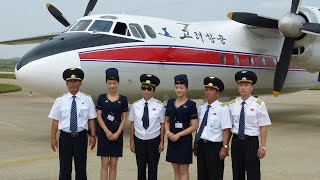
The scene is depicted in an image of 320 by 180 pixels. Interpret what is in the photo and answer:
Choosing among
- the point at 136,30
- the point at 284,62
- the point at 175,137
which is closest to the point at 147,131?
the point at 175,137

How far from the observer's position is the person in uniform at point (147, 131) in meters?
6.37

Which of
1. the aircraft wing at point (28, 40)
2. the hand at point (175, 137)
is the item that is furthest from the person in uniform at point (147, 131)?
the aircraft wing at point (28, 40)

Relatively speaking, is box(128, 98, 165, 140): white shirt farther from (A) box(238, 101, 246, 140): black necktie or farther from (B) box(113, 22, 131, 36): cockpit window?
(B) box(113, 22, 131, 36): cockpit window

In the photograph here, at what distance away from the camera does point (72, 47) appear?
10828 mm

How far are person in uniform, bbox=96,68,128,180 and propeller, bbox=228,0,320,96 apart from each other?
31.6 ft

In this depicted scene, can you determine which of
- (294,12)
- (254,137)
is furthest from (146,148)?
(294,12)

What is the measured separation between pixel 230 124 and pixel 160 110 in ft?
3.44

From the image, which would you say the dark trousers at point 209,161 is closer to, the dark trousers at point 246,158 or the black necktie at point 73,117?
the dark trousers at point 246,158

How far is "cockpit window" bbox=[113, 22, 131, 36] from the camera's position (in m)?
12.0

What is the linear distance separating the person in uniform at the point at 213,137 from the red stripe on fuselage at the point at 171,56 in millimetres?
5327

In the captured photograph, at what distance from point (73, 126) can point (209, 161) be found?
6.32 ft

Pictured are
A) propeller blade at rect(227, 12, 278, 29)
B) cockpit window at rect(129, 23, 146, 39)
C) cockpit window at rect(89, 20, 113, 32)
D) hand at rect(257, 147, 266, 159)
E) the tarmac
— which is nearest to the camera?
hand at rect(257, 147, 266, 159)

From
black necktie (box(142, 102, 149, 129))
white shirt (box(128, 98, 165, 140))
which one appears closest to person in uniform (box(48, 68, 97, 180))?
white shirt (box(128, 98, 165, 140))

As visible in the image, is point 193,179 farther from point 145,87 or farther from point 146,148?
point 145,87
